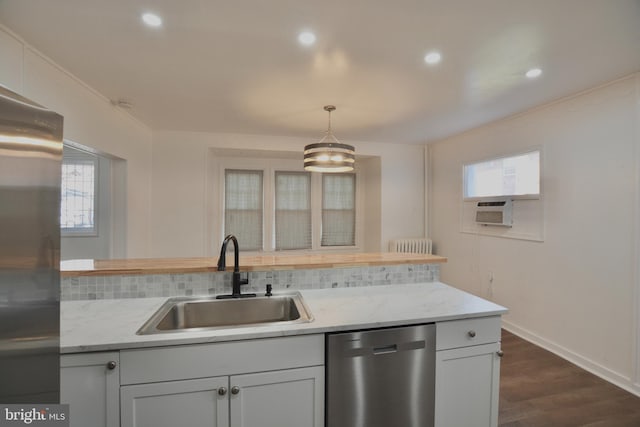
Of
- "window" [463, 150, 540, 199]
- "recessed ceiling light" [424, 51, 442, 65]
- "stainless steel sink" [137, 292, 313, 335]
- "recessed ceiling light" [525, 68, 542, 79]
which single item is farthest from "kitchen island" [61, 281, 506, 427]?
"window" [463, 150, 540, 199]

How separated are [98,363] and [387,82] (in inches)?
104

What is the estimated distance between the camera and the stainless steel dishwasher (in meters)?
1.27

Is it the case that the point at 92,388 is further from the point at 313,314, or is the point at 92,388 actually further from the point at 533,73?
the point at 533,73

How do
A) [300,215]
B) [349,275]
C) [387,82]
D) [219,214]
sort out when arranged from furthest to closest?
1. [300,215]
2. [219,214]
3. [387,82]
4. [349,275]

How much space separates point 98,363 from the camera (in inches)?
42.9

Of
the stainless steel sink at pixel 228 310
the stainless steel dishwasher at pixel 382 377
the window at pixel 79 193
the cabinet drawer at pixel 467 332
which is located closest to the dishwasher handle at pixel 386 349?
the stainless steel dishwasher at pixel 382 377

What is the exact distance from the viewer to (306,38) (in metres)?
1.80

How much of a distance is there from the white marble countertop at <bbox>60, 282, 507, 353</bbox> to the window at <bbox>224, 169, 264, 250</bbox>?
3139mm

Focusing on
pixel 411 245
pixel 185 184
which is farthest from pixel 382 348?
pixel 185 184

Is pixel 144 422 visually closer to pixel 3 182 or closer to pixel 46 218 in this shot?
pixel 46 218

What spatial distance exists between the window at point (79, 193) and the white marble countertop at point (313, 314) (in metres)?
2.99

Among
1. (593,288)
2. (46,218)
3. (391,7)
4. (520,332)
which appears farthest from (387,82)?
(520,332)

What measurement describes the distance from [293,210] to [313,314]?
3604 mm

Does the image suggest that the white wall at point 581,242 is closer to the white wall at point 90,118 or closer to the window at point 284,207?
the window at point 284,207
